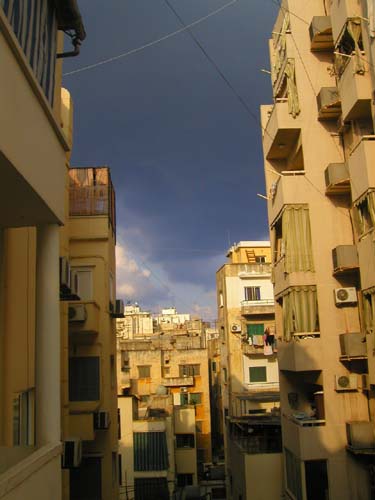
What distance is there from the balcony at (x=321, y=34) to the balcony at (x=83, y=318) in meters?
9.68

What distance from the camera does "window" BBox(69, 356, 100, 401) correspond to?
53.1 feet

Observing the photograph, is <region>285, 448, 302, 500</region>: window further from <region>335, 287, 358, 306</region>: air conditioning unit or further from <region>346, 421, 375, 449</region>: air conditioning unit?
<region>335, 287, 358, 306</region>: air conditioning unit

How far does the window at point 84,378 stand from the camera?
53.1 ft

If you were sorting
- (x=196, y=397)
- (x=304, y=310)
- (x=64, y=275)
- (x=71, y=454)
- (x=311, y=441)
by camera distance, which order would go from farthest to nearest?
(x=196, y=397), (x=304, y=310), (x=311, y=441), (x=71, y=454), (x=64, y=275)

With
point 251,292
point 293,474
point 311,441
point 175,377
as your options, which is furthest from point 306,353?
point 175,377

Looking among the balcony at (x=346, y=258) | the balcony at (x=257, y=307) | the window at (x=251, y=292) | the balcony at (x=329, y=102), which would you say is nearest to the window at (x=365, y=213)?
the balcony at (x=346, y=258)

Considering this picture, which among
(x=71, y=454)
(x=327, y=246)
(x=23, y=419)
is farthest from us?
(x=327, y=246)

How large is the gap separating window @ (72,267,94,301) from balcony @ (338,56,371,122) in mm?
8806

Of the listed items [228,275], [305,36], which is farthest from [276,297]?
[228,275]

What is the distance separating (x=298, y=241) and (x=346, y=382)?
3.94 metres

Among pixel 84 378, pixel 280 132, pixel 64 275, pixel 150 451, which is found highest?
pixel 280 132

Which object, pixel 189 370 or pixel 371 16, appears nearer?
pixel 371 16

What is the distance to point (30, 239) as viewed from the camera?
367 inches

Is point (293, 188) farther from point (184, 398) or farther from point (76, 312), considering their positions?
point (184, 398)
